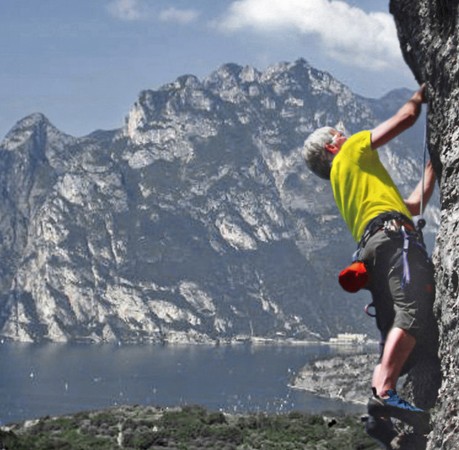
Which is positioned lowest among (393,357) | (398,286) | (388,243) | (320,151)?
(393,357)

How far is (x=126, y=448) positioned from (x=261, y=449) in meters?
7.00

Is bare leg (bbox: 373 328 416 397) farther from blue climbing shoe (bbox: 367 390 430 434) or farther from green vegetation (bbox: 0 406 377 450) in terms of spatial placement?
green vegetation (bbox: 0 406 377 450)

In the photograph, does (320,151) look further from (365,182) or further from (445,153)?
(445,153)

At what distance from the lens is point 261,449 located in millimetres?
45125

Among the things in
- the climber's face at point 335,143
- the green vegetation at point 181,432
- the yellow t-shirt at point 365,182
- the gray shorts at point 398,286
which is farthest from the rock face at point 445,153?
the green vegetation at point 181,432

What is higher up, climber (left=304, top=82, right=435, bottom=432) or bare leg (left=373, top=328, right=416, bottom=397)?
climber (left=304, top=82, right=435, bottom=432)

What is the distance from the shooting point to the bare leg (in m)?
5.27

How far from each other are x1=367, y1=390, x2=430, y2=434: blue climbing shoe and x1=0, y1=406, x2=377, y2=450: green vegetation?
32.5 m

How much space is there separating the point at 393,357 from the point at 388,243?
2.33 ft

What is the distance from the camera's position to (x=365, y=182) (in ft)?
18.9

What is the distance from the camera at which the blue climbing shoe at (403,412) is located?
5.14 meters

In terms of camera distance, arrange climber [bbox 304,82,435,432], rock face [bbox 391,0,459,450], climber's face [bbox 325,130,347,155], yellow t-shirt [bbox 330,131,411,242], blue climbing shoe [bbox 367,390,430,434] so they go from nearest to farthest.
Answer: rock face [bbox 391,0,459,450] < blue climbing shoe [bbox 367,390,430,434] < climber [bbox 304,82,435,432] < yellow t-shirt [bbox 330,131,411,242] < climber's face [bbox 325,130,347,155]

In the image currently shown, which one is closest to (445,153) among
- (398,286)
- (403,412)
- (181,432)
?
(398,286)

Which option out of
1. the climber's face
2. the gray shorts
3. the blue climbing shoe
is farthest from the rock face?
the climber's face
